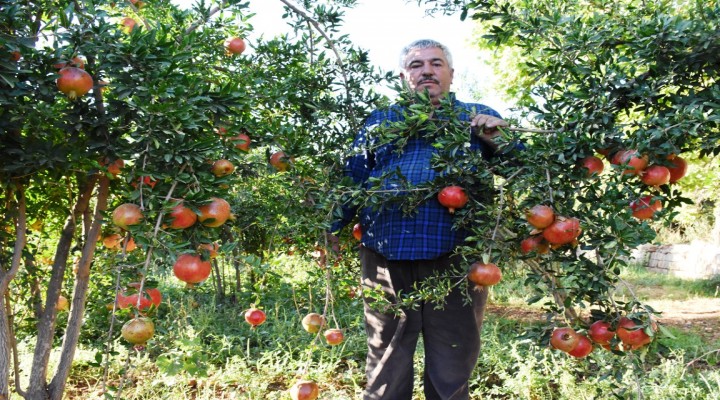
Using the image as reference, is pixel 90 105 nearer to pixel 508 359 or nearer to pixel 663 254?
pixel 508 359

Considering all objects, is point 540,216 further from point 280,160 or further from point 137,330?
point 137,330

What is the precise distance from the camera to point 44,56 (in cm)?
150

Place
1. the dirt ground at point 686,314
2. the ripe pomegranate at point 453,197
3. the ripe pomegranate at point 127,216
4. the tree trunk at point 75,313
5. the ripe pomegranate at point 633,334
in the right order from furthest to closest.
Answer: the dirt ground at point 686,314, the tree trunk at point 75,313, the ripe pomegranate at point 453,197, the ripe pomegranate at point 633,334, the ripe pomegranate at point 127,216

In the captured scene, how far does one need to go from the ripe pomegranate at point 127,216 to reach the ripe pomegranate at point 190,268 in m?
0.14

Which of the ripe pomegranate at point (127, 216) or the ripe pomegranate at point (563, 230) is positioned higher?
the ripe pomegranate at point (563, 230)

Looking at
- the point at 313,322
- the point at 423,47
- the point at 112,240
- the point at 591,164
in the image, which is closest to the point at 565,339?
the point at 591,164

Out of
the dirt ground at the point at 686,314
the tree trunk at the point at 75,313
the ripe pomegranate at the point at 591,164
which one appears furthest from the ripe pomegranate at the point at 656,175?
the dirt ground at the point at 686,314

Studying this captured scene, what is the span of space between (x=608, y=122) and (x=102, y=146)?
1.36 m

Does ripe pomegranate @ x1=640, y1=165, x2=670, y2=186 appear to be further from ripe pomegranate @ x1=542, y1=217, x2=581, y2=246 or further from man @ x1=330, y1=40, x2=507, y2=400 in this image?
man @ x1=330, y1=40, x2=507, y2=400

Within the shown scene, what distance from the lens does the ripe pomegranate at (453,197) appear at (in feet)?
5.72

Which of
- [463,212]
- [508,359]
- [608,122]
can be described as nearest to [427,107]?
[463,212]

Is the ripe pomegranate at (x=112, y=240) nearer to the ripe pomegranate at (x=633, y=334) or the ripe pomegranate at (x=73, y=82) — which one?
the ripe pomegranate at (x=73, y=82)

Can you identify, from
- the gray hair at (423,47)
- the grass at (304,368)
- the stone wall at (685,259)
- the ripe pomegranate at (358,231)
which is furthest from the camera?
the stone wall at (685,259)

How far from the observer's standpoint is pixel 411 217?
6.73ft
